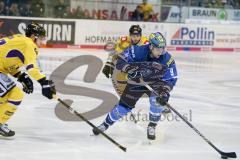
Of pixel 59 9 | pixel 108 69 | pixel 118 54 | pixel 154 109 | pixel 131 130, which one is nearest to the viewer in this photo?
pixel 154 109

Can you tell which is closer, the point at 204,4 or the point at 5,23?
the point at 5,23

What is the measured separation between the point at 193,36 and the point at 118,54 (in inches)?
495

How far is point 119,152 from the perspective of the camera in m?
5.81

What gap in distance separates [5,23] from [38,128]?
33.9ft

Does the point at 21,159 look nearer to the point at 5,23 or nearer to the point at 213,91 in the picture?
the point at 213,91

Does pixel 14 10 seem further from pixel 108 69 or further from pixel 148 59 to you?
pixel 148 59

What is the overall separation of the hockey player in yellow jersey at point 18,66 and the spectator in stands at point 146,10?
12.8 meters

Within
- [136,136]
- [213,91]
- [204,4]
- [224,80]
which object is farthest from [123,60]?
[204,4]

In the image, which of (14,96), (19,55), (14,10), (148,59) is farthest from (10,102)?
(14,10)

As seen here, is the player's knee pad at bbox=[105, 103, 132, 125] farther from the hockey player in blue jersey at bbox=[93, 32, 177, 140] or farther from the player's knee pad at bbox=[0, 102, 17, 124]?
the player's knee pad at bbox=[0, 102, 17, 124]

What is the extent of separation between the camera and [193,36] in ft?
65.0

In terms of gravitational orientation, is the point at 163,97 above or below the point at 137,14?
above

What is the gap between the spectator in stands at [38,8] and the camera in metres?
17.1

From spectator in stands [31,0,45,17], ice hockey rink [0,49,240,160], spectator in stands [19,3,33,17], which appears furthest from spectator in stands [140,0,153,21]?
ice hockey rink [0,49,240,160]
